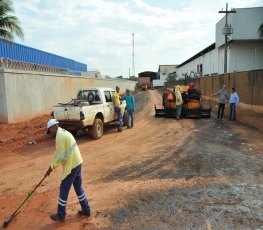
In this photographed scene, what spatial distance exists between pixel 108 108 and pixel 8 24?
10466 mm

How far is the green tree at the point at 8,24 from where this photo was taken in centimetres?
1784

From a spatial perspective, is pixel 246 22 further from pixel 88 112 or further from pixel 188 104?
pixel 88 112

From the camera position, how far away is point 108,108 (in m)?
12.5

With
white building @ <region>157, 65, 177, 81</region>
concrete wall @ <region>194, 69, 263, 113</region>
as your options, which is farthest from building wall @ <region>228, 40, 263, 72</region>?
white building @ <region>157, 65, 177, 81</region>

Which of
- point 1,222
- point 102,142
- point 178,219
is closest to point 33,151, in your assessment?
point 102,142

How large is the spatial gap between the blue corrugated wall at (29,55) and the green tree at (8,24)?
80 cm

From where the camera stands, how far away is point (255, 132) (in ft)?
40.2

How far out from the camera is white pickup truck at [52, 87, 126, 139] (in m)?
10.5

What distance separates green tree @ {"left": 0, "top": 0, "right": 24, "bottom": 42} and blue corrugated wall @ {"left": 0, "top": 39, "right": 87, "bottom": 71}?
80 cm

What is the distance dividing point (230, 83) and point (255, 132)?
459 inches

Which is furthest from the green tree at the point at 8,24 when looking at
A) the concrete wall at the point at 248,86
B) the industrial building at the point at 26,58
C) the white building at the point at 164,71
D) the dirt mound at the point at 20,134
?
the white building at the point at 164,71

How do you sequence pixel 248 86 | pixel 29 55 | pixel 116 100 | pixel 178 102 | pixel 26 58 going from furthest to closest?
pixel 29 55 → pixel 26 58 → pixel 248 86 → pixel 178 102 → pixel 116 100

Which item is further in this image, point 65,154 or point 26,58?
point 26,58

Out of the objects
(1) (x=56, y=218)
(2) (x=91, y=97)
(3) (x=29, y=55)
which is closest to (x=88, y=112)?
(2) (x=91, y=97)
